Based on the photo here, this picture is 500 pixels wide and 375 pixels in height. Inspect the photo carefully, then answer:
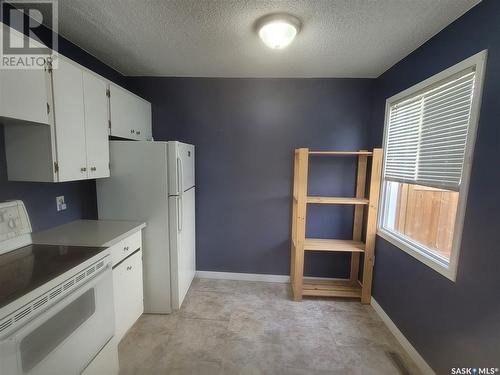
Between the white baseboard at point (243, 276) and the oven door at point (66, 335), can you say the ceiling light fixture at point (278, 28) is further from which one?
the white baseboard at point (243, 276)

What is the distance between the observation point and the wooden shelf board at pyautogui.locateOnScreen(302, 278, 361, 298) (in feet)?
8.19

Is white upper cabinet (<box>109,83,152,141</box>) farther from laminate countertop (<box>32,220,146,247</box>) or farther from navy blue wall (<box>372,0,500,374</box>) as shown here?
navy blue wall (<box>372,0,500,374</box>)

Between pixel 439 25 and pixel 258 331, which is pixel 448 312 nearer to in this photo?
pixel 258 331

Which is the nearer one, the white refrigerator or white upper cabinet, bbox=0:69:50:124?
white upper cabinet, bbox=0:69:50:124

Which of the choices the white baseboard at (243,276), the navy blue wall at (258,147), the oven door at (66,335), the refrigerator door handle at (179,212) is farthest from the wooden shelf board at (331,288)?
the oven door at (66,335)

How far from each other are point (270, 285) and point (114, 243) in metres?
1.93

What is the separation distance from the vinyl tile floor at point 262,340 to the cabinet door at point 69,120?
150 cm

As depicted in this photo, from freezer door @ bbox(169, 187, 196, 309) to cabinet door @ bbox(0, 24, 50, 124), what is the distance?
1.09 m

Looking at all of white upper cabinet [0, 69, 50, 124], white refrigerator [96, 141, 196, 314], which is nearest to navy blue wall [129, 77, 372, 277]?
white refrigerator [96, 141, 196, 314]

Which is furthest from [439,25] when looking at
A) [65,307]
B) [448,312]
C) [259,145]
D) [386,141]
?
[65,307]

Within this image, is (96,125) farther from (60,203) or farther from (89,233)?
(89,233)

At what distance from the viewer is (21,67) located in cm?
124

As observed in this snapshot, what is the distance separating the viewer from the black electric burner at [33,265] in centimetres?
98

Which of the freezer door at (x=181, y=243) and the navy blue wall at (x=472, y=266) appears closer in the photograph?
the navy blue wall at (x=472, y=266)
